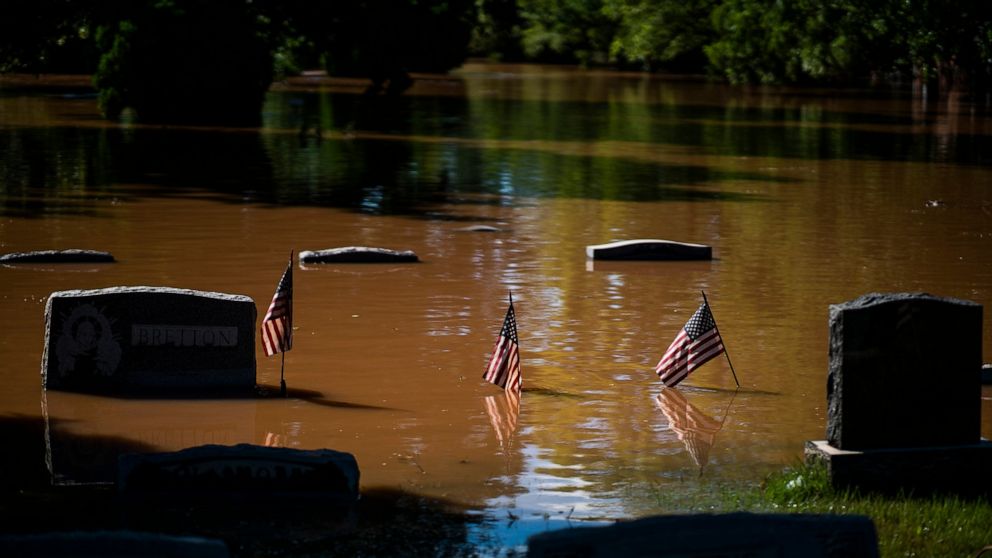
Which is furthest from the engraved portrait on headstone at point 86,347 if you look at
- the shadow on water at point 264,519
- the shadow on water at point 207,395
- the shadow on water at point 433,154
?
the shadow on water at point 433,154

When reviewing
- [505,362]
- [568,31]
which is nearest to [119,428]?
[505,362]

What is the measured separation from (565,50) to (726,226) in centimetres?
8082

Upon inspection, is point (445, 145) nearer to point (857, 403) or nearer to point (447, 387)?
point (447, 387)

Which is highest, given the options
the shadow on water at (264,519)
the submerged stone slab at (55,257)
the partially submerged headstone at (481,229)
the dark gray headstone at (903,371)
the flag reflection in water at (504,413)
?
the dark gray headstone at (903,371)

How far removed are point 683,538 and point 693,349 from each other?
725 centimetres

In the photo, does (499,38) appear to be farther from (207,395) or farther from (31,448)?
(31,448)

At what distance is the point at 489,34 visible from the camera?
115 metres

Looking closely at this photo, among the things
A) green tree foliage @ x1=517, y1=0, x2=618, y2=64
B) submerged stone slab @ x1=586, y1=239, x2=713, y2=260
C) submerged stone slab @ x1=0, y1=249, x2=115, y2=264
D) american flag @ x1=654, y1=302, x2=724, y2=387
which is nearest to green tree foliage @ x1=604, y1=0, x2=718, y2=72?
green tree foliage @ x1=517, y1=0, x2=618, y2=64

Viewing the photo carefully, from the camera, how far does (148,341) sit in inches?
488

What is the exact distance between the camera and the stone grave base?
947 centimetres

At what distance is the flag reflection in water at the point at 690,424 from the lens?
435 inches

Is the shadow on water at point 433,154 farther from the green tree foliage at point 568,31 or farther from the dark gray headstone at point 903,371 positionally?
the green tree foliage at point 568,31

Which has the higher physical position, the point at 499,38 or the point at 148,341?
the point at 499,38

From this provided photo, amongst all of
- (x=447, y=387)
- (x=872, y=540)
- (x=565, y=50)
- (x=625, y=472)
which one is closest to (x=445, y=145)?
(x=447, y=387)
